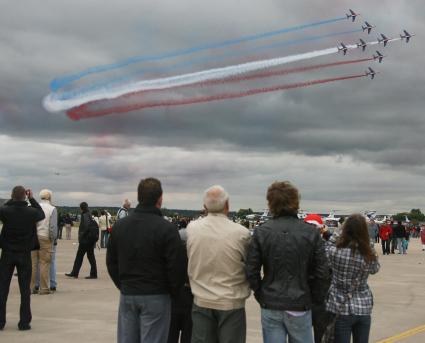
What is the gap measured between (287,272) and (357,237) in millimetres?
1034

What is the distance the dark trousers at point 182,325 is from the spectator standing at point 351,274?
128 cm

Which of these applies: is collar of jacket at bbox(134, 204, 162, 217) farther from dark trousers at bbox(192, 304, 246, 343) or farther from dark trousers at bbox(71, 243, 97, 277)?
dark trousers at bbox(71, 243, 97, 277)

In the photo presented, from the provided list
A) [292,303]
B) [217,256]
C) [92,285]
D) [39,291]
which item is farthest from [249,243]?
[92,285]

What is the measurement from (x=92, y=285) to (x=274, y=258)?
984cm

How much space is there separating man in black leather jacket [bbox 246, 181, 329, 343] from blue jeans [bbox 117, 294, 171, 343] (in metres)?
0.87

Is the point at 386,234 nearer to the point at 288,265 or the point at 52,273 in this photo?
the point at 52,273

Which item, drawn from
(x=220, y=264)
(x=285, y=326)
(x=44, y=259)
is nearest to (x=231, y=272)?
(x=220, y=264)

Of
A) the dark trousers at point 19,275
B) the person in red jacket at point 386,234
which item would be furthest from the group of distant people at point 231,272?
the person in red jacket at point 386,234

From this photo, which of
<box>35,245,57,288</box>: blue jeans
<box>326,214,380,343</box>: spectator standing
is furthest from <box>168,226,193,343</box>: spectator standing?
<box>35,245,57,288</box>: blue jeans

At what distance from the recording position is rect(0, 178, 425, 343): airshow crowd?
4.91 meters

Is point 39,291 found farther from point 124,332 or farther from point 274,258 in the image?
point 274,258

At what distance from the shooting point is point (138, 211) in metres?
5.42

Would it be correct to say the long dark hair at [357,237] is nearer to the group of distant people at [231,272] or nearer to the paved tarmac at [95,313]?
the group of distant people at [231,272]

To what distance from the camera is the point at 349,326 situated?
5711 millimetres
